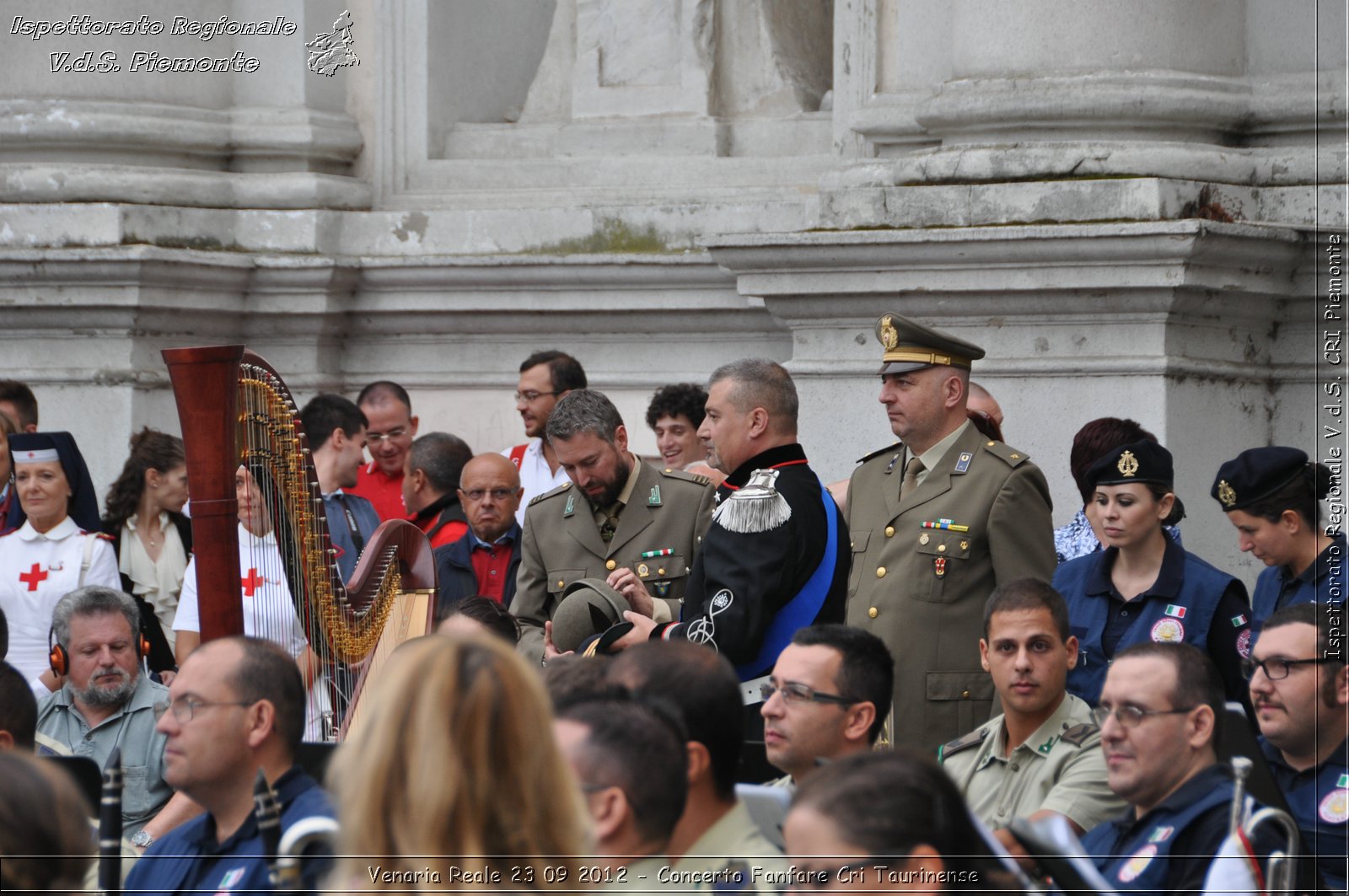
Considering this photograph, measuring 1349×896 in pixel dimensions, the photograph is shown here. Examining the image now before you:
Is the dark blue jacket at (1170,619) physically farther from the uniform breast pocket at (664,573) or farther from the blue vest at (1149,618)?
the uniform breast pocket at (664,573)

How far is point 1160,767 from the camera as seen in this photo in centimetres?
420

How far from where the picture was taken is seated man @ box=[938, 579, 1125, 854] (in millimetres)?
4750

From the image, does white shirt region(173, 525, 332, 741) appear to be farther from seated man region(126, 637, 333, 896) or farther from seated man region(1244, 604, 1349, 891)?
seated man region(1244, 604, 1349, 891)

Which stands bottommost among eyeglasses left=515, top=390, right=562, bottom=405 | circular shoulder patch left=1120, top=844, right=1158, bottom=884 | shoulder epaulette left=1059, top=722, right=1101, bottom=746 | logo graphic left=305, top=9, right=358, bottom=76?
circular shoulder patch left=1120, top=844, right=1158, bottom=884

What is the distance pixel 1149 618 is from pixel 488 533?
2.71 m

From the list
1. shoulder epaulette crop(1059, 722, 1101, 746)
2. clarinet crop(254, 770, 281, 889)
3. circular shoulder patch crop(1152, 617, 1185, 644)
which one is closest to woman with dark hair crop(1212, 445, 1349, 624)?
circular shoulder patch crop(1152, 617, 1185, 644)

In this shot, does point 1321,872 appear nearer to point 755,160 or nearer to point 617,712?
point 617,712

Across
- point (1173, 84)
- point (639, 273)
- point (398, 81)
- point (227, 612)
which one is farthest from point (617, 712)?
point (398, 81)

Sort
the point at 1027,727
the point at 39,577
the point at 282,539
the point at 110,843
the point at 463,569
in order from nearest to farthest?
the point at 110,843
the point at 1027,727
the point at 282,539
the point at 39,577
the point at 463,569

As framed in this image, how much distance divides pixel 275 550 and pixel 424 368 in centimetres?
377

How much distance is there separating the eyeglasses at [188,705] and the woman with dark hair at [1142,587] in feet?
7.68

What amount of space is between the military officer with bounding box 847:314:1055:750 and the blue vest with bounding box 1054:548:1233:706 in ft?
0.54

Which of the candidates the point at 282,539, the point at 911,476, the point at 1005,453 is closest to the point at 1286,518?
the point at 1005,453

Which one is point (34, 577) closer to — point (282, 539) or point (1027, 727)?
point (282, 539)
